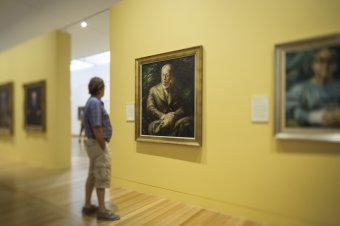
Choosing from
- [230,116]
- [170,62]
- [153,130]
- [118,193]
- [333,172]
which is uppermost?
[170,62]

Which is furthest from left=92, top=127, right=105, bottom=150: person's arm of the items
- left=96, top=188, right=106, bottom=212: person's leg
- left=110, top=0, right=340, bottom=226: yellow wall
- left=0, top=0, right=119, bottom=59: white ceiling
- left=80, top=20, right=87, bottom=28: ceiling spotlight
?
left=80, top=20, right=87, bottom=28: ceiling spotlight

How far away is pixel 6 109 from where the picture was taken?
734cm

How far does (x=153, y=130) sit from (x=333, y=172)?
7.73 feet

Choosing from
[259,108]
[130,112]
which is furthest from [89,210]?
[259,108]

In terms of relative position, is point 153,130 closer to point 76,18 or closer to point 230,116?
point 230,116

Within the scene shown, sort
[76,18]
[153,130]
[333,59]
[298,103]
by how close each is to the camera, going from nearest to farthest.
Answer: [333,59], [298,103], [153,130], [76,18]

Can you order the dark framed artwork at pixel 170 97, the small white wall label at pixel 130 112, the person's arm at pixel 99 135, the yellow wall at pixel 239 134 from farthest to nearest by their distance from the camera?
the small white wall label at pixel 130 112 → the dark framed artwork at pixel 170 97 → the person's arm at pixel 99 135 → the yellow wall at pixel 239 134

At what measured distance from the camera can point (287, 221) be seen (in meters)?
2.62

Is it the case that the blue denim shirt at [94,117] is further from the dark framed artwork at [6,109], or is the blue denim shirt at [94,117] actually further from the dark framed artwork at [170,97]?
the dark framed artwork at [6,109]

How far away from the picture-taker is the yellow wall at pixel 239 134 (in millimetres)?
2469

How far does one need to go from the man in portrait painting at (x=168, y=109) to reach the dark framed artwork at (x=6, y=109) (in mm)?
5595

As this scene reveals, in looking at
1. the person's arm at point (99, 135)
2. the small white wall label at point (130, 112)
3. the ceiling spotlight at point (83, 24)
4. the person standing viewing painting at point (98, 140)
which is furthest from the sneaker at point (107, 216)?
the ceiling spotlight at point (83, 24)

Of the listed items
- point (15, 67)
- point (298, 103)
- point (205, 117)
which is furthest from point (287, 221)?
point (15, 67)

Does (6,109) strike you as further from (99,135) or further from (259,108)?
(259,108)
